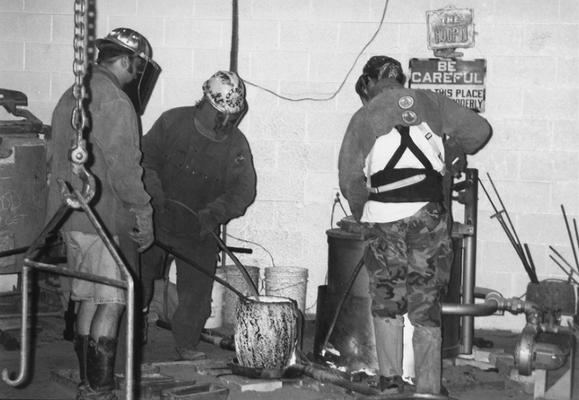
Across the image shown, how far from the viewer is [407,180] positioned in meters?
5.19

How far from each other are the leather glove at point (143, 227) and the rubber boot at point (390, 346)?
135 centimetres

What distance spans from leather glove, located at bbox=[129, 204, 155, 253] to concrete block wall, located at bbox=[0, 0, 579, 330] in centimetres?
278

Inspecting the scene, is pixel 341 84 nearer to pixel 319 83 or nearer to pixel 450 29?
pixel 319 83

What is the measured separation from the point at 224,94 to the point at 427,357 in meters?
2.21

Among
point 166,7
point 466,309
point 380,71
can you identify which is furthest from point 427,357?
point 166,7

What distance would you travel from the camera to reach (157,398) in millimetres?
5211

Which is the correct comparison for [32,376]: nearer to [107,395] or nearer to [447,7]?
[107,395]

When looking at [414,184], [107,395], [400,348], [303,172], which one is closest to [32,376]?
[107,395]

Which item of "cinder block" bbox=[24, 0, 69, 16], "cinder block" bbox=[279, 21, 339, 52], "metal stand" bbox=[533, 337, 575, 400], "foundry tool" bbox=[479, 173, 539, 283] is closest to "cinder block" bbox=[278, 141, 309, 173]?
"cinder block" bbox=[279, 21, 339, 52]

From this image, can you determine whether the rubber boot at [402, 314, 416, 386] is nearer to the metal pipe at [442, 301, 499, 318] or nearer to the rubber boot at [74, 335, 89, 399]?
the metal pipe at [442, 301, 499, 318]

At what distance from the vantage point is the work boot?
210 inches

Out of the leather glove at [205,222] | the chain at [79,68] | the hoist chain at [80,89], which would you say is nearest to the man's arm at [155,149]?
the leather glove at [205,222]

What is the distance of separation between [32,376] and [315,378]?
65.5 inches

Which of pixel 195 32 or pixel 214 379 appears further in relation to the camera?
pixel 195 32
